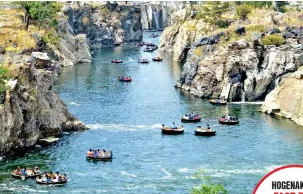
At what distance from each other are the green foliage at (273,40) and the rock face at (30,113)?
6472cm

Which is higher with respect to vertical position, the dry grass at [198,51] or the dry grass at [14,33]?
the dry grass at [14,33]

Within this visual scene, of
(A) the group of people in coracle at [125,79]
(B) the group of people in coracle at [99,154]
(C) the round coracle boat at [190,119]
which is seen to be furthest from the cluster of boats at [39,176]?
(A) the group of people in coracle at [125,79]

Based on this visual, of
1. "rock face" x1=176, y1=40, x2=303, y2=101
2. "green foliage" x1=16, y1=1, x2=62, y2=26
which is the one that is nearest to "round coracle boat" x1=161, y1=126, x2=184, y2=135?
"rock face" x1=176, y1=40, x2=303, y2=101

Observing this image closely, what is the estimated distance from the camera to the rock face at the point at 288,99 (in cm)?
11231

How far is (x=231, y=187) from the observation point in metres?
68.2

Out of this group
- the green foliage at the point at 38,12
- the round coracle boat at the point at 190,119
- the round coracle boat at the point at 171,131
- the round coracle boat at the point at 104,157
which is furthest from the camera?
the green foliage at the point at 38,12

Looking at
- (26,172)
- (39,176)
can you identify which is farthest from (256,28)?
(26,172)

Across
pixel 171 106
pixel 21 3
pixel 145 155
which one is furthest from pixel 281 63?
Answer: pixel 21 3

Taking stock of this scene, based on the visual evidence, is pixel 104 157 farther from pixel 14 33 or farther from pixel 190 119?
pixel 14 33

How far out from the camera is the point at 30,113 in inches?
3433

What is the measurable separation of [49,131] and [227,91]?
55.8m

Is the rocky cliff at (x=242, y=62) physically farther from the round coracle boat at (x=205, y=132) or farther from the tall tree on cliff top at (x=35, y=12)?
the tall tree on cliff top at (x=35, y=12)

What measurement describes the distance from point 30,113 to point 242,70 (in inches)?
2556

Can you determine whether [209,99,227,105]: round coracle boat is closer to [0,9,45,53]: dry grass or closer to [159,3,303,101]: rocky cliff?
[159,3,303,101]: rocky cliff
